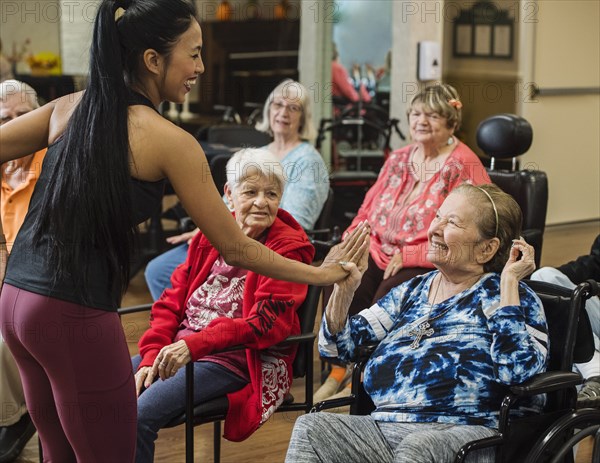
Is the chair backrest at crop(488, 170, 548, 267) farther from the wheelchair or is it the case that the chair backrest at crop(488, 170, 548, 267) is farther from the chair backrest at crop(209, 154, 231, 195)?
the chair backrest at crop(209, 154, 231, 195)

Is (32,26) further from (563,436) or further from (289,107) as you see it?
(563,436)

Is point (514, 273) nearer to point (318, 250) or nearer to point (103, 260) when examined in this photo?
point (103, 260)

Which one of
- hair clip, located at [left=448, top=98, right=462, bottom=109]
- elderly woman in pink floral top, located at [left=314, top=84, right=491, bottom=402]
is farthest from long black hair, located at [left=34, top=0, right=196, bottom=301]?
hair clip, located at [left=448, top=98, right=462, bottom=109]

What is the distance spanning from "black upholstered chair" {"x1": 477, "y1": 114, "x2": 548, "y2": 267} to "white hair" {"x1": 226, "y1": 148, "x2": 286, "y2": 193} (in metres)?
1.28

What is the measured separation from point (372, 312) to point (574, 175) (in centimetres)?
561

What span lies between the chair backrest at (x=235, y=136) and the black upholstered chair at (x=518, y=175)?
81.1 inches

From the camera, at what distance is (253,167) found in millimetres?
2652

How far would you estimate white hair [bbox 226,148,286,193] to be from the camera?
265cm

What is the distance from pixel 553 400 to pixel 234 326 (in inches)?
32.2

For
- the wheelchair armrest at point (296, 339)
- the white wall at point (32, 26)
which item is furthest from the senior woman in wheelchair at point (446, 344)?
the white wall at point (32, 26)

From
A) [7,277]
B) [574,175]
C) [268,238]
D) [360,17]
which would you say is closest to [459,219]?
[268,238]

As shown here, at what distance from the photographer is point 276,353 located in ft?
8.20

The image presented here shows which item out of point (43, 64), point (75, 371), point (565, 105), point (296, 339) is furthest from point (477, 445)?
point (43, 64)

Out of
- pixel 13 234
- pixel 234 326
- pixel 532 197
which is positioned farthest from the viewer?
pixel 532 197
